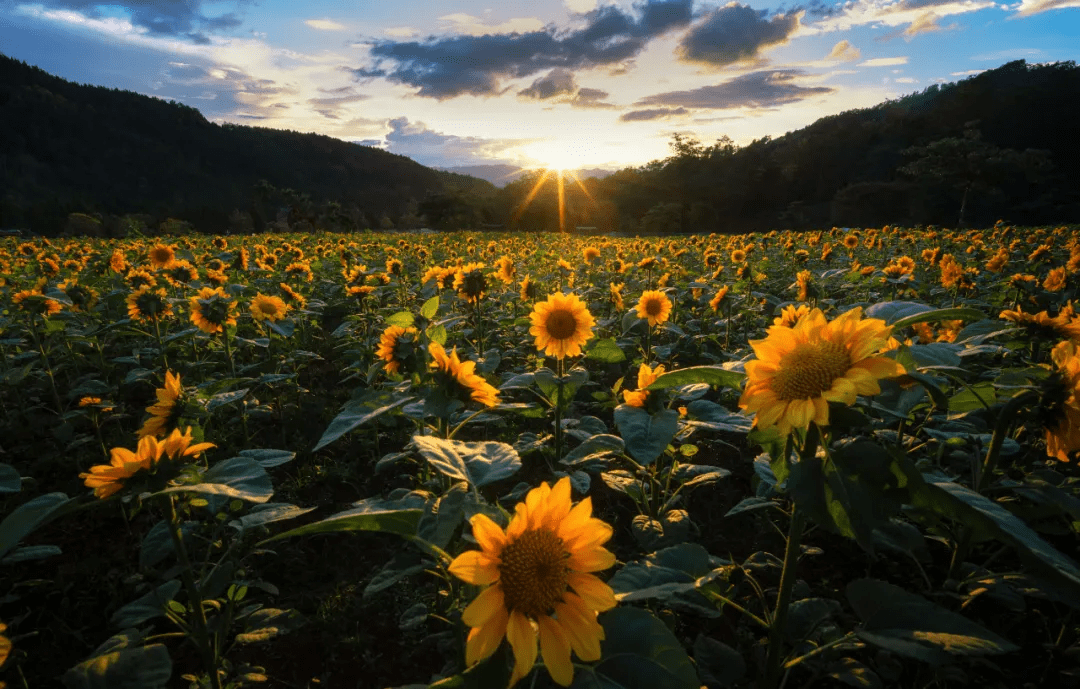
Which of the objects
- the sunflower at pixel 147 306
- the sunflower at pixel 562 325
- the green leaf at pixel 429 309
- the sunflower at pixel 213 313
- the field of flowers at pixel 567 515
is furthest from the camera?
the sunflower at pixel 147 306

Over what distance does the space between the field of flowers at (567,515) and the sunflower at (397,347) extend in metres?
0.02

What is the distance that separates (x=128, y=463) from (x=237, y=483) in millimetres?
412

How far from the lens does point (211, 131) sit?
8675cm

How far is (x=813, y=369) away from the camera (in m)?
1.12

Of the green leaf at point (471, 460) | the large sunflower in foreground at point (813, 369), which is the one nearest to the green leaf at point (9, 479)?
the green leaf at point (471, 460)

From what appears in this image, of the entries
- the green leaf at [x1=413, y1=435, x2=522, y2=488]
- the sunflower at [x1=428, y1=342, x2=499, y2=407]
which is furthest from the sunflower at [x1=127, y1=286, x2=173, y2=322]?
the green leaf at [x1=413, y1=435, x2=522, y2=488]

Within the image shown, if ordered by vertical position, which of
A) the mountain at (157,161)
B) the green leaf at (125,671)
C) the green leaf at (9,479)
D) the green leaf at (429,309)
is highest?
the mountain at (157,161)

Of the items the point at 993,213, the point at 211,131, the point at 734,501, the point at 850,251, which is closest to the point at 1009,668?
the point at 734,501

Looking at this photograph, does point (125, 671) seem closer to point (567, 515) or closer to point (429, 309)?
point (567, 515)

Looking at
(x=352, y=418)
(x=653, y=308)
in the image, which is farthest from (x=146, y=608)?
(x=653, y=308)

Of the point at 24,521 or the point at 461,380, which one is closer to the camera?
the point at 24,521

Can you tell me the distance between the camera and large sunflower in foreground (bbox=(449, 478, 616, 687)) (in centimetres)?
93

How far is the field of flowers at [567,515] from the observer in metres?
1.00

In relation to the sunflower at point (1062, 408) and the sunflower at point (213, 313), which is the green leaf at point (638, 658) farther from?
the sunflower at point (213, 313)
